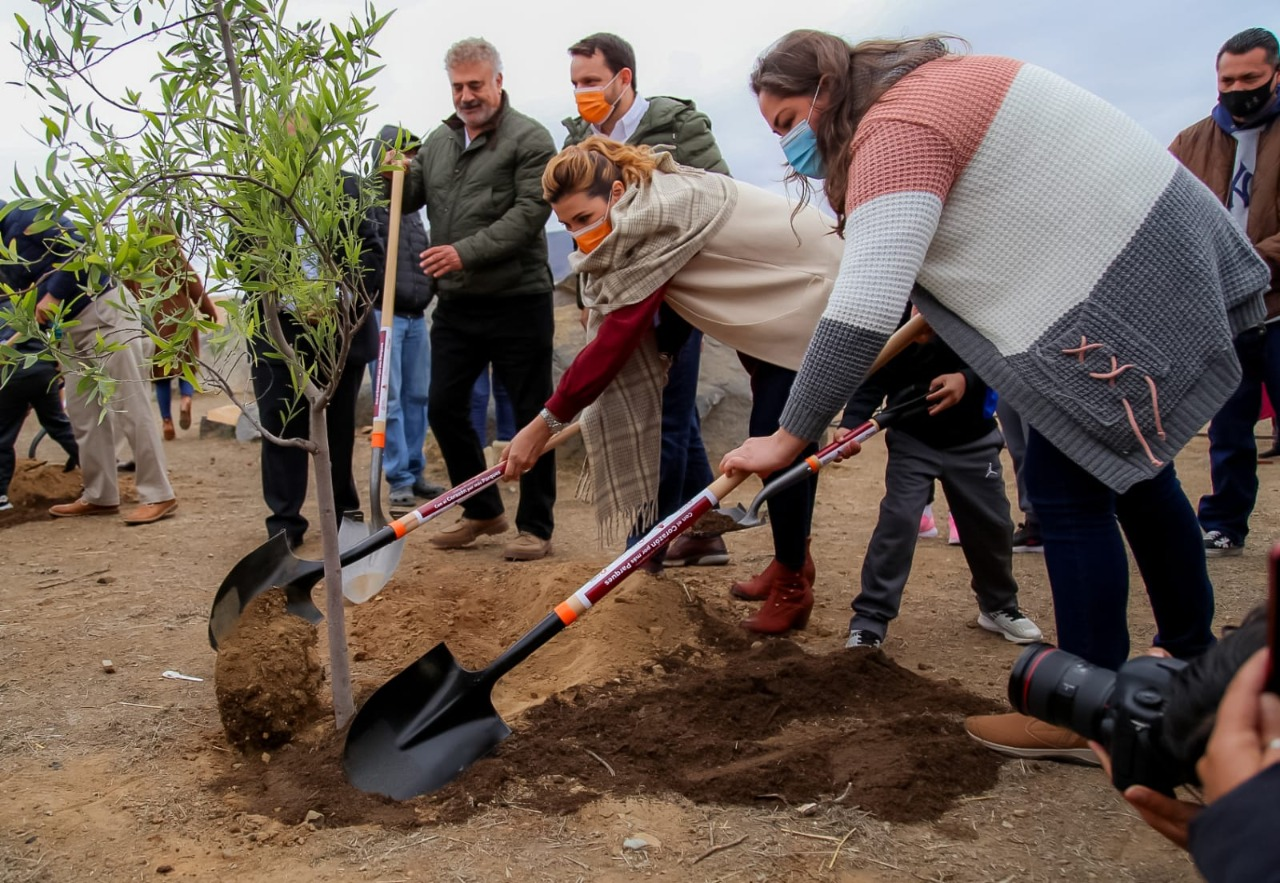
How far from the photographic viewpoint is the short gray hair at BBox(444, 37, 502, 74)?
188 inches

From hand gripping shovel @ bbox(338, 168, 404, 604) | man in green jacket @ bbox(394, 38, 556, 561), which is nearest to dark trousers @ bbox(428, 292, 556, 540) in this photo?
man in green jacket @ bbox(394, 38, 556, 561)

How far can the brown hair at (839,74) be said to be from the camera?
8.04 ft

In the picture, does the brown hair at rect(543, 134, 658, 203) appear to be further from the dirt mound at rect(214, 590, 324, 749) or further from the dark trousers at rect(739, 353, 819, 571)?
the dirt mound at rect(214, 590, 324, 749)

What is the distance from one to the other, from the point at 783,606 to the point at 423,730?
1.49m

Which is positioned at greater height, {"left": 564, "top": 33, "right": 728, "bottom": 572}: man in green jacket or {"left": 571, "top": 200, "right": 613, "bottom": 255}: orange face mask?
{"left": 564, "top": 33, "right": 728, "bottom": 572}: man in green jacket

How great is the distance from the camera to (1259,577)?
14.1 feet

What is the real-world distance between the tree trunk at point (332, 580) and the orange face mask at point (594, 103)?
94.9 inches

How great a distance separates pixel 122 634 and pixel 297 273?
2085 millimetres

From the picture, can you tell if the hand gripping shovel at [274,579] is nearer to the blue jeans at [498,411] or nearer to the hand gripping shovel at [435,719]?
the hand gripping shovel at [435,719]

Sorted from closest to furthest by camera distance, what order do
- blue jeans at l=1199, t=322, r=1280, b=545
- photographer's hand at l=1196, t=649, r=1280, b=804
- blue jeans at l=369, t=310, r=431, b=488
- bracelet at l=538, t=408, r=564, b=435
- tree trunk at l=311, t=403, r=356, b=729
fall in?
photographer's hand at l=1196, t=649, r=1280, b=804 < tree trunk at l=311, t=403, r=356, b=729 < bracelet at l=538, t=408, r=564, b=435 < blue jeans at l=1199, t=322, r=1280, b=545 < blue jeans at l=369, t=310, r=431, b=488

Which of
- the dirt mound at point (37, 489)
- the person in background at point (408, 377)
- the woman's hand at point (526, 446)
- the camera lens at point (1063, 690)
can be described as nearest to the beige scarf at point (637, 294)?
the woman's hand at point (526, 446)

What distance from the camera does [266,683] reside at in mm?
2887

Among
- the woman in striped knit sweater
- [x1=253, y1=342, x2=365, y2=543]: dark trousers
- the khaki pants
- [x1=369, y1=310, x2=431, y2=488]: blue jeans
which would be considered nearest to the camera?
the woman in striped knit sweater

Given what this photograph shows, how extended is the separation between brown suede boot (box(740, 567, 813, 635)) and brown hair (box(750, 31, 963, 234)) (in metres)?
1.61
